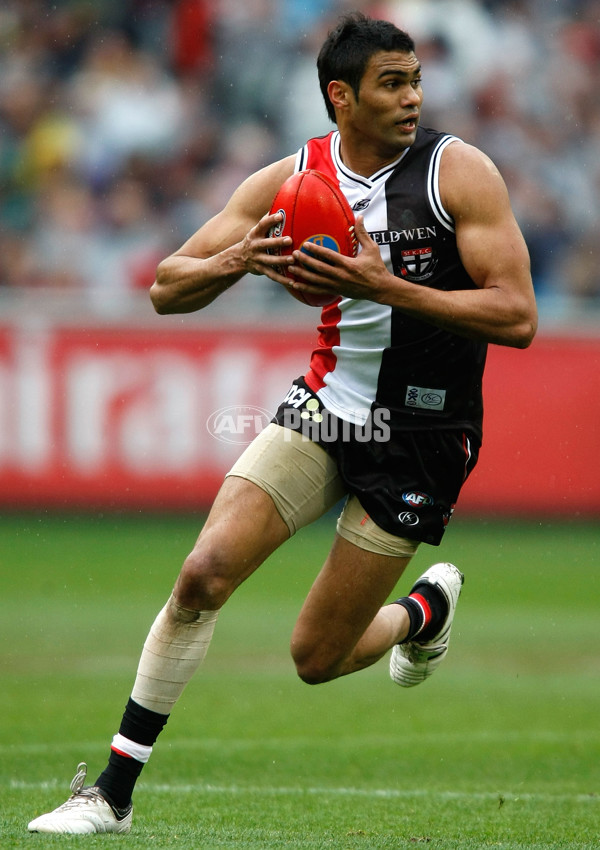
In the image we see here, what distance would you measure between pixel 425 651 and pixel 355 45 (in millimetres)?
2646

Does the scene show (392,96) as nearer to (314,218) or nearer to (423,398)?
(314,218)

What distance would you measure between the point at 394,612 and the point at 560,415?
692cm

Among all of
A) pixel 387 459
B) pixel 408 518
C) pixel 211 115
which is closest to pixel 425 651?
pixel 408 518

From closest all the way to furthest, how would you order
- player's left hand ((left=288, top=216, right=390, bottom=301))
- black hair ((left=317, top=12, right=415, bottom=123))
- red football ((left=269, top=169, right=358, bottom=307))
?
player's left hand ((left=288, top=216, right=390, bottom=301)) < red football ((left=269, top=169, right=358, bottom=307)) < black hair ((left=317, top=12, right=415, bottom=123))

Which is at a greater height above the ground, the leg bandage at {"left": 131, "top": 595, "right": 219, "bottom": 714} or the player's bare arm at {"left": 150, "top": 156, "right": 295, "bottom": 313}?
the player's bare arm at {"left": 150, "top": 156, "right": 295, "bottom": 313}

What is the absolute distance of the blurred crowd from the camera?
1379 centimetres

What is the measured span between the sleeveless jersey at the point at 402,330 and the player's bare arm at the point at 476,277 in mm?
154

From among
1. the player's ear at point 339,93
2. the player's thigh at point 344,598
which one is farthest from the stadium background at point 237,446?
the player's ear at point 339,93

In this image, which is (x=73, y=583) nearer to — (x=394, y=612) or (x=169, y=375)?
(x=169, y=375)

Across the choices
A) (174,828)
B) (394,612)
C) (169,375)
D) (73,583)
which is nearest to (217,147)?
(169,375)

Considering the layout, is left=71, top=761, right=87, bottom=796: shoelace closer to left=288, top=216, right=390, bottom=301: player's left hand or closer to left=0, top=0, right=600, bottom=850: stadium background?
left=0, top=0, right=600, bottom=850: stadium background

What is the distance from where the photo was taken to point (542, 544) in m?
12.1

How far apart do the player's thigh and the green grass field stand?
65 centimetres

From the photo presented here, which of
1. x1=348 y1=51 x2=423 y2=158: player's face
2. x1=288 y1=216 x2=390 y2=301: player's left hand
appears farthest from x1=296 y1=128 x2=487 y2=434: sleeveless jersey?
x1=288 y1=216 x2=390 y2=301: player's left hand
